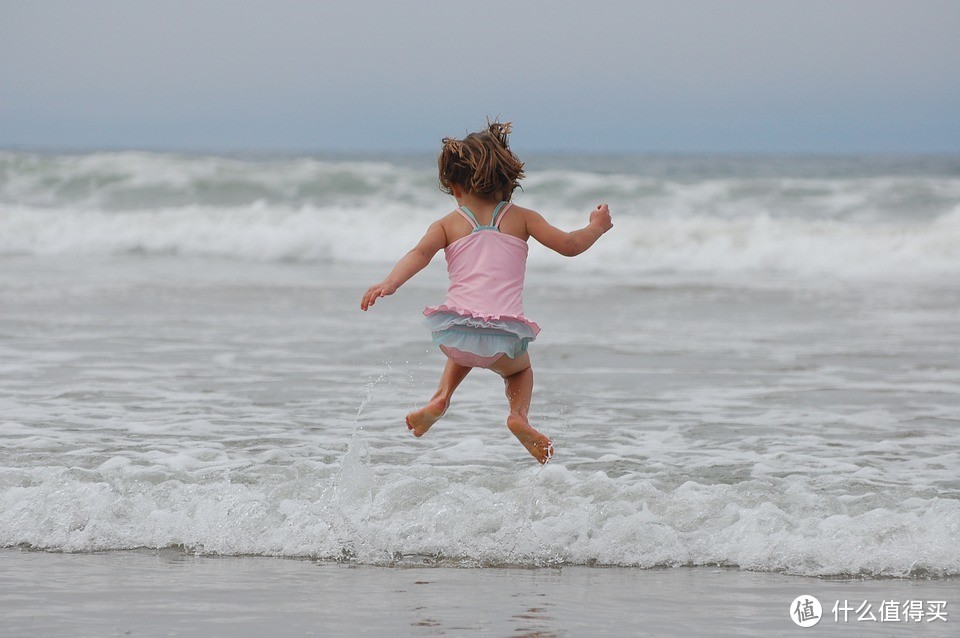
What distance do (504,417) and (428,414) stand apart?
202cm

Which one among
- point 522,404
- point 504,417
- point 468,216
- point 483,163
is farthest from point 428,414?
point 504,417

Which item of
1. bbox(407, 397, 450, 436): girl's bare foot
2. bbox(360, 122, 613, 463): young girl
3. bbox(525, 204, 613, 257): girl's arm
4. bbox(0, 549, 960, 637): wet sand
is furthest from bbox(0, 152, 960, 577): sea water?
bbox(525, 204, 613, 257): girl's arm

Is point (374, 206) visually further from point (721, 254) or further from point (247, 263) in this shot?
point (721, 254)

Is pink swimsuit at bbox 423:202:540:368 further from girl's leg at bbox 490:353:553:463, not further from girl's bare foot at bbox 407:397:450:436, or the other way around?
girl's bare foot at bbox 407:397:450:436

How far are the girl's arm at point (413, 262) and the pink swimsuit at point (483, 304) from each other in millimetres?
76

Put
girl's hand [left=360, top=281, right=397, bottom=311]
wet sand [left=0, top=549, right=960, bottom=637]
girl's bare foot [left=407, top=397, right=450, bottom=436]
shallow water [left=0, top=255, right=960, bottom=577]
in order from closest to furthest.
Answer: wet sand [left=0, top=549, right=960, bottom=637], girl's hand [left=360, top=281, right=397, bottom=311], shallow water [left=0, top=255, right=960, bottom=577], girl's bare foot [left=407, top=397, right=450, bottom=436]

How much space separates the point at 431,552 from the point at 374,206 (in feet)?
58.2

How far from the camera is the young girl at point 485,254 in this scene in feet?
14.9

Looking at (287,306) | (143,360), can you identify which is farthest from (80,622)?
(287,306)

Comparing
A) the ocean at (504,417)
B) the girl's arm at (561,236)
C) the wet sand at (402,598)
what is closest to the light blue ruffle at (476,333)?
the girl's arm at (561,236)

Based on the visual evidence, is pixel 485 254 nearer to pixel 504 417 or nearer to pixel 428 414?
pixel 428 414

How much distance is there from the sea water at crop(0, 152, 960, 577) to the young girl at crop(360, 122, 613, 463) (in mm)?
577

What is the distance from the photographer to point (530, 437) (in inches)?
184

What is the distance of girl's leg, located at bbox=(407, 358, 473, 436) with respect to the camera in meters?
4.71
